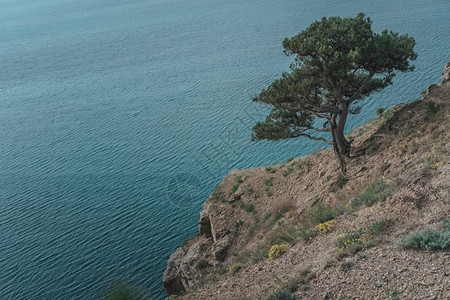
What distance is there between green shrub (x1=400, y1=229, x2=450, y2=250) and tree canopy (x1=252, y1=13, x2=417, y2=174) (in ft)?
35.1

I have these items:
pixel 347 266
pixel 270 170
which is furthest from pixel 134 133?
pixel 347 266

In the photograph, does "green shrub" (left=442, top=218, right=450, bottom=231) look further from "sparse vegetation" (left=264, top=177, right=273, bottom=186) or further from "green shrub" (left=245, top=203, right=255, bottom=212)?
"sparse vegetation" (left=264, top=177, right=273, bottom=186)

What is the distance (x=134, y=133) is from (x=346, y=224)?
1496 inches

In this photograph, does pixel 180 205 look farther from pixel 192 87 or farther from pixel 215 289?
pixel 192 87

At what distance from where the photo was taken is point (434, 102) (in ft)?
66.4

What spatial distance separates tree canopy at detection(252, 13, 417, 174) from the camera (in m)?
19.5

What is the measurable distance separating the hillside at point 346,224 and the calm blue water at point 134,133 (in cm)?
543

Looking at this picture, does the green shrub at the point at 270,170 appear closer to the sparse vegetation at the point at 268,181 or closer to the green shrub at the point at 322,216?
the sparse vegetation at the point at 268,181

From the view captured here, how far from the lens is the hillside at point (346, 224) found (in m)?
9.68

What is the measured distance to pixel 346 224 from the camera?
44.6 feet

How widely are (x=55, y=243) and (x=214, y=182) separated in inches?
562

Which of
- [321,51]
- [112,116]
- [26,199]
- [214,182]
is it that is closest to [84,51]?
[112,116]

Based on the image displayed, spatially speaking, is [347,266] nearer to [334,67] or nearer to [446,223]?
[446,223]

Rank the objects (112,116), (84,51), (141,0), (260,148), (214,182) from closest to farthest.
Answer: (214,182), (260,148), (112,116), (84,51), (141,0)
